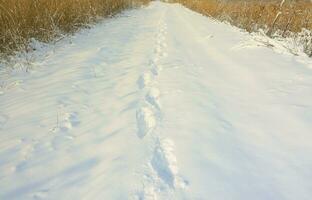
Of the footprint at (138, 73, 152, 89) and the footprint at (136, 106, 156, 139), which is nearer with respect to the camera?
the footprint at (136, 106, 156, 139)

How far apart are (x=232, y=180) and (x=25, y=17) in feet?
16.6

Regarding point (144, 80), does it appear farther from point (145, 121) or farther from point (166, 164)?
point (166, 164)

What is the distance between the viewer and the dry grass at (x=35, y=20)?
531cm

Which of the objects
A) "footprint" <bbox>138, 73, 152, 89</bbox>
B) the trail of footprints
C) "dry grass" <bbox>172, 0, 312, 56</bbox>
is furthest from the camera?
"dry grass" <bbox>172, 0, 312, 56</bbox>

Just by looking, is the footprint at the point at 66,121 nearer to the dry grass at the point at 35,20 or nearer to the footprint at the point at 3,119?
the footprint at the point at 3,119

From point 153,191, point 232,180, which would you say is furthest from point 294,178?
point 153,191

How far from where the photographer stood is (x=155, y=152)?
2314 mm

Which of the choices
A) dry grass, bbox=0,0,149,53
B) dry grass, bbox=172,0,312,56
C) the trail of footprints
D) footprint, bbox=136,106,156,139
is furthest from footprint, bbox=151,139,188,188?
dry grass, bbox=172,0,312,56

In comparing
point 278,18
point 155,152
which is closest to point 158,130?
point 155,152

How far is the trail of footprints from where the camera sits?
6.33 feet

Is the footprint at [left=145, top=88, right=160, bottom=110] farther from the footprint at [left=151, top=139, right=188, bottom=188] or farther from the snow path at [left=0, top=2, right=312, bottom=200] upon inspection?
the footprint at [left=151, top=139, right=188, bottom=188]

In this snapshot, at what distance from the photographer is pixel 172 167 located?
2.12 meters

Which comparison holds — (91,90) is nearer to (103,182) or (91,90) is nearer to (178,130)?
(178,130)

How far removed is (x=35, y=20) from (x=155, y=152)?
4695mm
